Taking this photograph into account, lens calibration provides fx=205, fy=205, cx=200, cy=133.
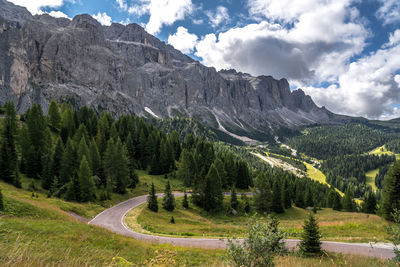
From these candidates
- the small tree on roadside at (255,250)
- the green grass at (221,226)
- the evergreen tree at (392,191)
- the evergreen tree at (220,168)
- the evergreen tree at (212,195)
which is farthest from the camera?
the evergreen tree at (220,168)

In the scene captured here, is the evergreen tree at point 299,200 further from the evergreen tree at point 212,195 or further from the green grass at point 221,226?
the evergreen tree at point 212,195

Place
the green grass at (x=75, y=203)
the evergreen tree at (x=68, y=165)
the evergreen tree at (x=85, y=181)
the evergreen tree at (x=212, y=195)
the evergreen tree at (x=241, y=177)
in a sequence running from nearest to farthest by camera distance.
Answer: the green grass at (x=75, y=203) → the evergreen tree at (x=85, y=181) → the evergreen tree at (x=68, y=165) → the evergreen tree at (x=212, y=195) → the evergreen tree at (x=241, y=177)

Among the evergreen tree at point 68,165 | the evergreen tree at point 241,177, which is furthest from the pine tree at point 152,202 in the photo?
the evergreen tree at point 241,177

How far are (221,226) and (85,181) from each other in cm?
2614

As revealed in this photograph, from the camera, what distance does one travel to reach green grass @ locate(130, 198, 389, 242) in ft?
82.6

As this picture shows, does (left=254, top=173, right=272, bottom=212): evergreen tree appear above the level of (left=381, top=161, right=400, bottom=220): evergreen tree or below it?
below

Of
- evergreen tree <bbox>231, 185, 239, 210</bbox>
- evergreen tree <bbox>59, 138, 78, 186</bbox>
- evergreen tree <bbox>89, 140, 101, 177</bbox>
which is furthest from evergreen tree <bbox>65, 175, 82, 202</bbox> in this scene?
evergreen tree <bbox>231, 185, 239, 210</bbox>

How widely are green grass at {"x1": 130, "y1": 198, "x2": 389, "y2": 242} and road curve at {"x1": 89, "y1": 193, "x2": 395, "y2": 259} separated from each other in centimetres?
120

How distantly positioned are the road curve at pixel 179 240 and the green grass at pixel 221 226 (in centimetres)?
120

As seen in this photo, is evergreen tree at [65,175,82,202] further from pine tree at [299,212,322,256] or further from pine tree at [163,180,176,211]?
pine tree at [299,212,322,256]

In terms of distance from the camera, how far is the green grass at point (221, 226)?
25188mm

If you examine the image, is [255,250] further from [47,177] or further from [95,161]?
[95,161]

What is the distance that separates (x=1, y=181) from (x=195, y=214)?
34.3 metres

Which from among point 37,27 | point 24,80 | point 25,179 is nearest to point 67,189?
point 25,179
